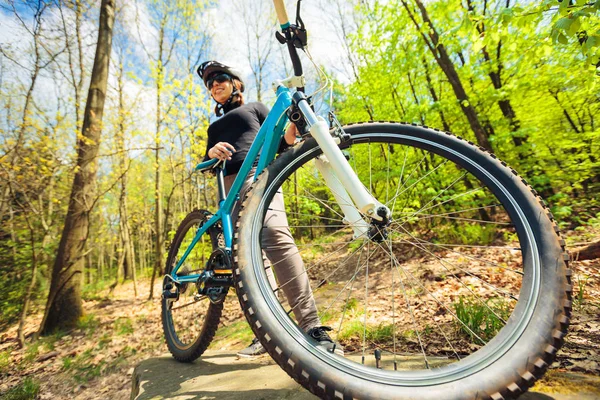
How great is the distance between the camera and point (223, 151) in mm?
1898

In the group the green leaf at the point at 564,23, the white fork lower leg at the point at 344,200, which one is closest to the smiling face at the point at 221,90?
the white fork lower leg at the point at 344,200

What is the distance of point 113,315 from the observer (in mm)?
6141

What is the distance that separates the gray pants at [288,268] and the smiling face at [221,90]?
894mm

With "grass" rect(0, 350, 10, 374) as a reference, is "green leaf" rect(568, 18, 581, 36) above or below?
above

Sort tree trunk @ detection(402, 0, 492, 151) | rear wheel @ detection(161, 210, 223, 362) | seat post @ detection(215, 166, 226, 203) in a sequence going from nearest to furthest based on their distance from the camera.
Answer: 1. rear wheel @ detection(161, 210, 223, 362)
2. seat post @ detection(215, 166, 226, 203)
3. tree trunk @ detection(402, 0, 492, 151)

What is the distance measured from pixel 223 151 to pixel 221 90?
0.69m

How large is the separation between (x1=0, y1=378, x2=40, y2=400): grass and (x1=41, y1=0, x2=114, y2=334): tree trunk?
240cm

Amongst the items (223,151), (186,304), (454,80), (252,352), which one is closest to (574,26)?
(223,151)

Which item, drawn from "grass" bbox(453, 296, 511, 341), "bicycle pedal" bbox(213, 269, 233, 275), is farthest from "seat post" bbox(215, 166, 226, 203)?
"grass" bbox(453, 296, 511, 341)

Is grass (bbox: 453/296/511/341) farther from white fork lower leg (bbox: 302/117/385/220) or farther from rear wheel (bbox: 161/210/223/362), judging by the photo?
rear wheel (bbox: 161/210/223/362)

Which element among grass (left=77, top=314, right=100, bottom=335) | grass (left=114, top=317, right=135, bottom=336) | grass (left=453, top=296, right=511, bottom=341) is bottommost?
grass (left=114, top=317, right=135, bottom=336)

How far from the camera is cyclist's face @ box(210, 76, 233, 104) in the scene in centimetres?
226

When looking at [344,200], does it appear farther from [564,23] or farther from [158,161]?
[158,161]

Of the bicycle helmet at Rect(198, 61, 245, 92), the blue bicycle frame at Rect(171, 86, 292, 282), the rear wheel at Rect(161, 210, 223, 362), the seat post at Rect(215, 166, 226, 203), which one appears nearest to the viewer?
the blue bicycle frame at Rect(171, 86, 292, 282)
